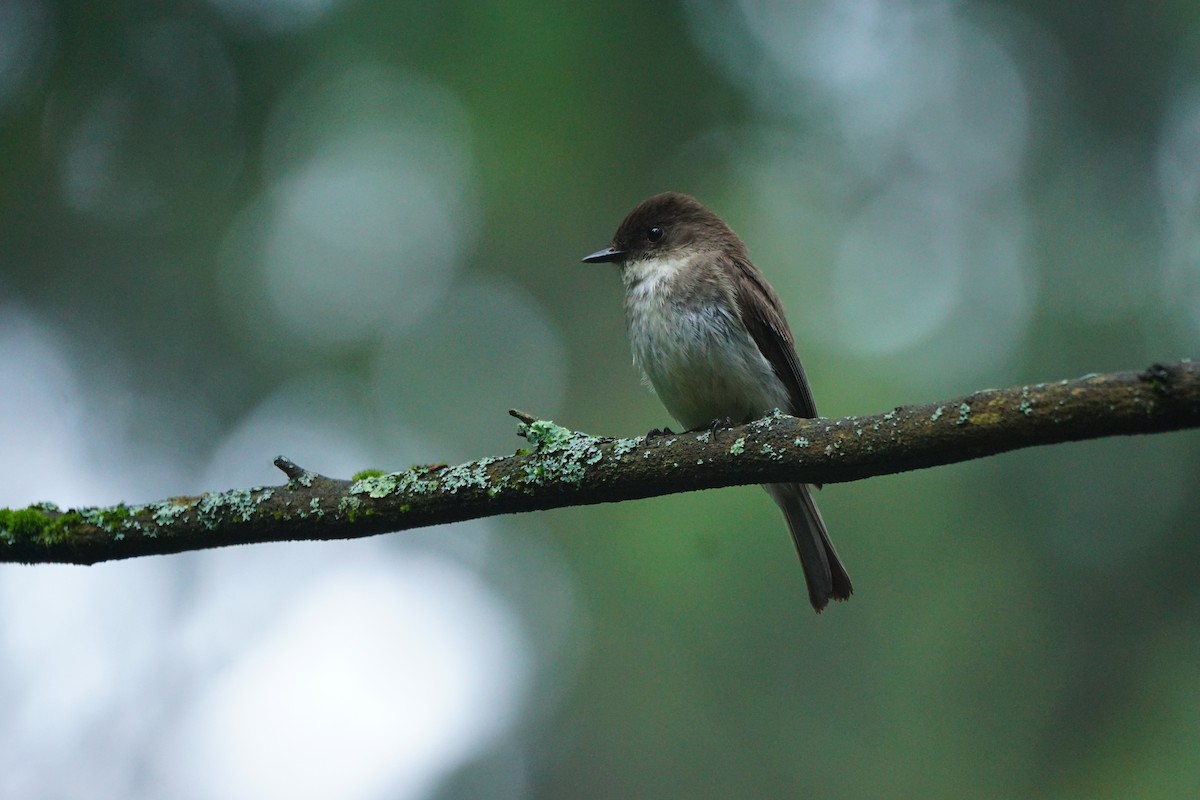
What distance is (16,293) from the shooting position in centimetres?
1038

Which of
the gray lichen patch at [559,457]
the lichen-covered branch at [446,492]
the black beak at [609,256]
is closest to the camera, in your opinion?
the lichen-covered branch at [446,492]

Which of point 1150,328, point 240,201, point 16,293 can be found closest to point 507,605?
point 240,201

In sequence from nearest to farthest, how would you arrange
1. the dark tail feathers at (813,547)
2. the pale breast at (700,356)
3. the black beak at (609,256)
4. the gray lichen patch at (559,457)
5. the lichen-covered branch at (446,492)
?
the lichen-covered branch at (446,492) → the gray lichen patch at (559,457) → the pale breast at (700,356) → the dark tail feathers at (813,547) → the black beak at (609,256)

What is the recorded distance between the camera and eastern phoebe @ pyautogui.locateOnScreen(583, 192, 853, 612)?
5.22 metres

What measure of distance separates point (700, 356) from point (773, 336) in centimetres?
50

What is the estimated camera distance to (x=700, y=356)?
17.0 ft

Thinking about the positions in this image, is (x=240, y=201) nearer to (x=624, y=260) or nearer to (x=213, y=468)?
(x=213, y=468)

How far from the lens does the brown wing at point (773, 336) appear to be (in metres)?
5.42

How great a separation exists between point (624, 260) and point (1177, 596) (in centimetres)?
530

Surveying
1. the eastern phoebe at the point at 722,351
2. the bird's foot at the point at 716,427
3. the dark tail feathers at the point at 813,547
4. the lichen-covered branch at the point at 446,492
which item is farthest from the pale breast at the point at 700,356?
the lichen-covered branch at the point at 446,492

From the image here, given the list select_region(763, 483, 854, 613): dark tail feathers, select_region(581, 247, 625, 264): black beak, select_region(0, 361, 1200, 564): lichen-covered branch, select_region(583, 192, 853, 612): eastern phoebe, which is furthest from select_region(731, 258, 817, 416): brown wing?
select_region(0, 361, 1200, 564): lichen-covered branch

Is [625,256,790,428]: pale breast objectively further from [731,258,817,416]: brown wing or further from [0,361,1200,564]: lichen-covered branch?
[0,361,1200,564]: lichen-covered branch

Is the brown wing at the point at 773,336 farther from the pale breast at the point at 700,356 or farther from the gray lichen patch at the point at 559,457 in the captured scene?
the gray lichen patch at the point at 559,457

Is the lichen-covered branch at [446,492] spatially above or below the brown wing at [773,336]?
below
